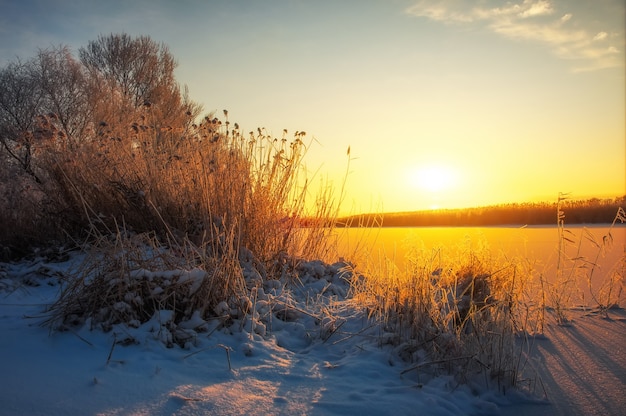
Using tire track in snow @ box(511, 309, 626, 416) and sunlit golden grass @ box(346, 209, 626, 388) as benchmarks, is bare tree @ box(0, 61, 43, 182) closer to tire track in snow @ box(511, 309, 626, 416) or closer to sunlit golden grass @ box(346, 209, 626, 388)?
sunlit golden grass @ box(346, 209, 626, 388)

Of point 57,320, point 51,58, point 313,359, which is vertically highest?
point 51,58

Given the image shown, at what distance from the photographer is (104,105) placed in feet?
26.5

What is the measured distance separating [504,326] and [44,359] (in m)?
2.10

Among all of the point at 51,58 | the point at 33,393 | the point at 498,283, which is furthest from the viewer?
the point at 51,58

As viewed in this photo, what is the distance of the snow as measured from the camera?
1.55 meters

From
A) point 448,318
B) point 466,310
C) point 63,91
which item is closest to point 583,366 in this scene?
point 448,318

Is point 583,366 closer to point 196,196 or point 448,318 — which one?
point 448,318

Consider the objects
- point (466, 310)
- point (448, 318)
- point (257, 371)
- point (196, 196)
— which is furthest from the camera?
point (196, 196)

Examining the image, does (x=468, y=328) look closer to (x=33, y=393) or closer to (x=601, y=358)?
(x=601, y=358)

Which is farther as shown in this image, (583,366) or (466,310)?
(466,310)

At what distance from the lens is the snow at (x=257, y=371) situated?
5.09 ft

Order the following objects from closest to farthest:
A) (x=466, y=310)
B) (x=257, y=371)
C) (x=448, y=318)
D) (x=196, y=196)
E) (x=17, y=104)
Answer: (x=257, y=371)
(x=448, y=318)
(x=466, y=310)
(x=196, y=196)
(x=17, y=104)

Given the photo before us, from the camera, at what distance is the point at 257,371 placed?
1.87 m

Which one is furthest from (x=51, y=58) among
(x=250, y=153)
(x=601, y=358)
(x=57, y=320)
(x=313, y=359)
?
(x=601, y=358)
